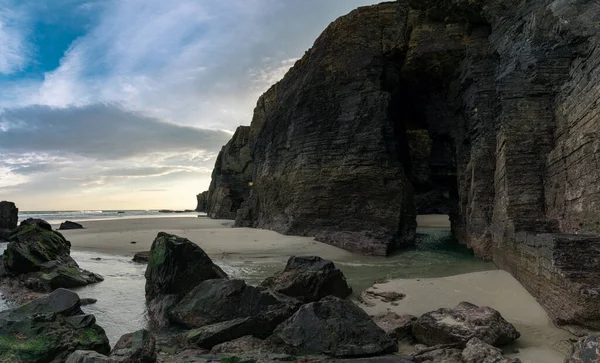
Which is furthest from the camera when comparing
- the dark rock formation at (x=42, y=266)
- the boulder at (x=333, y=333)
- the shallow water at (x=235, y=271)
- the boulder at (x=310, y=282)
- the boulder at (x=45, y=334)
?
the dark rock formation at (x=42, y=266)

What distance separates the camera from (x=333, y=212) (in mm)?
16594

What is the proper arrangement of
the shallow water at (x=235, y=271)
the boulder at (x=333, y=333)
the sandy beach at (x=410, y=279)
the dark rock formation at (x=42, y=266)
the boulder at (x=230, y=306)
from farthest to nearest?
the dark rock formation at (x=42, y=266) < the shallow water at (x=235, y=271) < the boulder at (x=230, y=306) < the sandy beach at (x=410, y=279) < the boulder at (x=333, y=333)

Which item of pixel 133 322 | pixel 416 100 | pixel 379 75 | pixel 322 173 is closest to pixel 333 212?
pixel 322 173

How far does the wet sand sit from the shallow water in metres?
1.33

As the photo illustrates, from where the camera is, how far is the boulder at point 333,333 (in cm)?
465

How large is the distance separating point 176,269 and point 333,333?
408 cm

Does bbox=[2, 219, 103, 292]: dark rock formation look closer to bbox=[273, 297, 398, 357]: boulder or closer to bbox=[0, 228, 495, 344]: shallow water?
bbox=[0, 228, 495, 344]: shallow water

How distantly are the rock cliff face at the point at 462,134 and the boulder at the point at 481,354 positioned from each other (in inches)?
74.0

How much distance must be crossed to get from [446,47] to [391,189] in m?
6.37

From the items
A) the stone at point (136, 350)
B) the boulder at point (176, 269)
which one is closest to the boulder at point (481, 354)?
the stone at point (136, 350)

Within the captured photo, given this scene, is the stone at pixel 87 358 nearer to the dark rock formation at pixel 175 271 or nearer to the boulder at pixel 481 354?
the dark rock formation at pixel 175 271

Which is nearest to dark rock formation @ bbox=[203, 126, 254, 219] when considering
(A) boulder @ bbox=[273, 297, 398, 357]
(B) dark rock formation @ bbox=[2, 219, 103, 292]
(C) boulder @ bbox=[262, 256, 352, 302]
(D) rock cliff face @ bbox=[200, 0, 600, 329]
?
(D) rock cliff face @ bbox=[200, 0, 600, 329]

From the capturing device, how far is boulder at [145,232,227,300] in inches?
290

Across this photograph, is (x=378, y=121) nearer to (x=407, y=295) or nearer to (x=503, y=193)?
(x=503, y=193)
